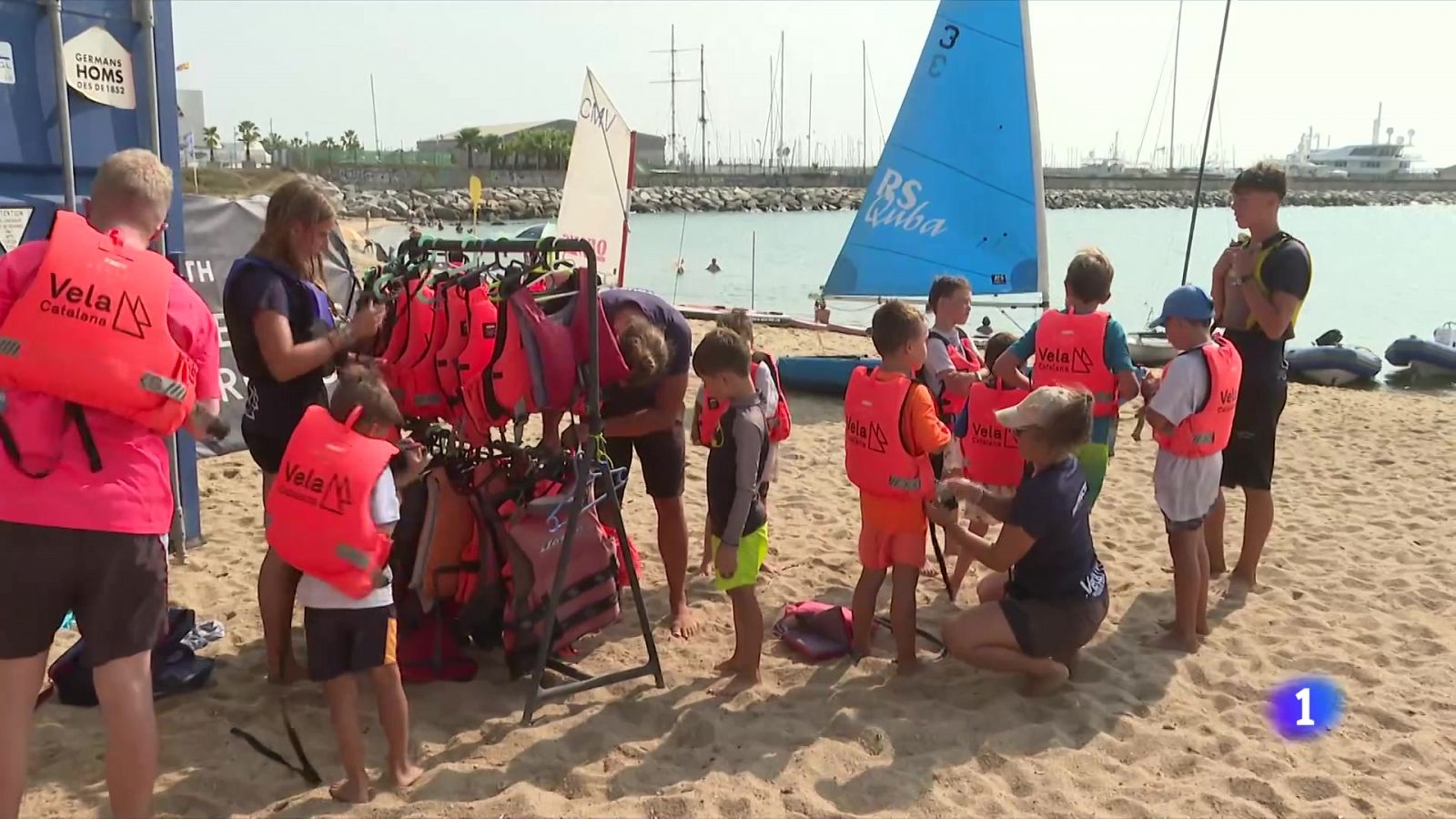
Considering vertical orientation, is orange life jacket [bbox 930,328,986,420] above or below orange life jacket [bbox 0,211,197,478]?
below

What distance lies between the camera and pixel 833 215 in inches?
2921

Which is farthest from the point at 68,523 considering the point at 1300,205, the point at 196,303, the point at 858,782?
the point at 1300,205

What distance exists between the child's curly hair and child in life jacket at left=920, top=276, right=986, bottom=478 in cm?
160

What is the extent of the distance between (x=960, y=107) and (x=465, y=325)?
7357mm

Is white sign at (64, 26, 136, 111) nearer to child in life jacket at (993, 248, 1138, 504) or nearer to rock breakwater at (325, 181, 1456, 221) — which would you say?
child in life jacket at (993, 248, 1138, 504)

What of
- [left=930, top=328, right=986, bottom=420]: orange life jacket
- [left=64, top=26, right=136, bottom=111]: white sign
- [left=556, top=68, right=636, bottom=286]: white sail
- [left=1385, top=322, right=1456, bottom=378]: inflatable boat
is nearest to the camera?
[left=64, top=26, right=136, bottom=111]: white sign

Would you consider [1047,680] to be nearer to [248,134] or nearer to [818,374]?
[818,374]

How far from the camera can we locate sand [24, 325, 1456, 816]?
330 cm

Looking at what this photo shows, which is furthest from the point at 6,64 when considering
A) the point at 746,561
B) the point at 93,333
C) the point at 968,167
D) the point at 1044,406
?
the point at 968,167

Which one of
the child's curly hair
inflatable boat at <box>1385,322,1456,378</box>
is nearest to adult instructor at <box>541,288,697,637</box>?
the child's curly hair

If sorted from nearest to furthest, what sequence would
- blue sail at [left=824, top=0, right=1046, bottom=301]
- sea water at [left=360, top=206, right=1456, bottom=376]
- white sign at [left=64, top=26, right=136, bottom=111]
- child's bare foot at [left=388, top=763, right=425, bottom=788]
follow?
child's bare foot at [left=388, top=763, right=425, bottom=788], white sign at [left=64, top=26, right=136, bottom=111], blue sail at [left=824, top=0, right=1046, bottom=301], sea water at [left=360, top=206, right=1456, bottom=376]

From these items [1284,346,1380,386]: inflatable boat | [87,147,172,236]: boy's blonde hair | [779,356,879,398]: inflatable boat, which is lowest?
[1284,346,1380,386]: inflatable boat

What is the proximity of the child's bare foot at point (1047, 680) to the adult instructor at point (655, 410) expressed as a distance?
4.87 ft

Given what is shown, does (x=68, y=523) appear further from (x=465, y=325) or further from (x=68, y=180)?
(x=68, y=180)
